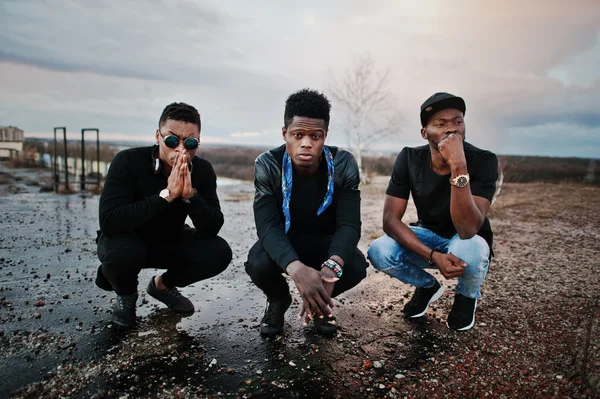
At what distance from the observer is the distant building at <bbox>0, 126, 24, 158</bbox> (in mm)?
20766

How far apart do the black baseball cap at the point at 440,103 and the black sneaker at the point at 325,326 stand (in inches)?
77.8

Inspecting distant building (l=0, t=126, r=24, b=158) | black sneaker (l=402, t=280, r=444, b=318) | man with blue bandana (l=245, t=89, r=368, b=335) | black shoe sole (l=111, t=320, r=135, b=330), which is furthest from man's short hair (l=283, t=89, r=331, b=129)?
distant building (l=0, t=126, r=24, b=158)

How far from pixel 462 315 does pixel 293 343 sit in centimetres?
148

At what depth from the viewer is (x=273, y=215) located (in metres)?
3.13

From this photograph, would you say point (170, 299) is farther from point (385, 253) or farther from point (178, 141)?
point (385, 253)

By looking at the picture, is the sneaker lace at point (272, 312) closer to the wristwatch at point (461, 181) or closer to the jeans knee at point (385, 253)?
the jeans knee at point (385, 253)

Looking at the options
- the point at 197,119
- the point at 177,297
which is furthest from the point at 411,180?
the point at 177,297

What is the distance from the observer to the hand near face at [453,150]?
3.10 metres

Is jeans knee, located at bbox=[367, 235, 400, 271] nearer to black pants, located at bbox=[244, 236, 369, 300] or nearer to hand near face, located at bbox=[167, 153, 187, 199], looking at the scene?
black pants, located at bbox=[244, 236, 369, 300]

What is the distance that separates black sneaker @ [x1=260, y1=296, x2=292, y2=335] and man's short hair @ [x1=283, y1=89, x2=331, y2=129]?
1.51 m

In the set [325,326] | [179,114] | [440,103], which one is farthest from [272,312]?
[440,103]

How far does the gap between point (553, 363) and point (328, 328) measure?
166 centimetres

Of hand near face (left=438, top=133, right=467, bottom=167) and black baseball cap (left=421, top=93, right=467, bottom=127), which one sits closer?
hand near face (left=438, top=133, right=467, bottom=167)

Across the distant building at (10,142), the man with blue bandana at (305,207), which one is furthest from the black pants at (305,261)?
the distant building at (10,142)
